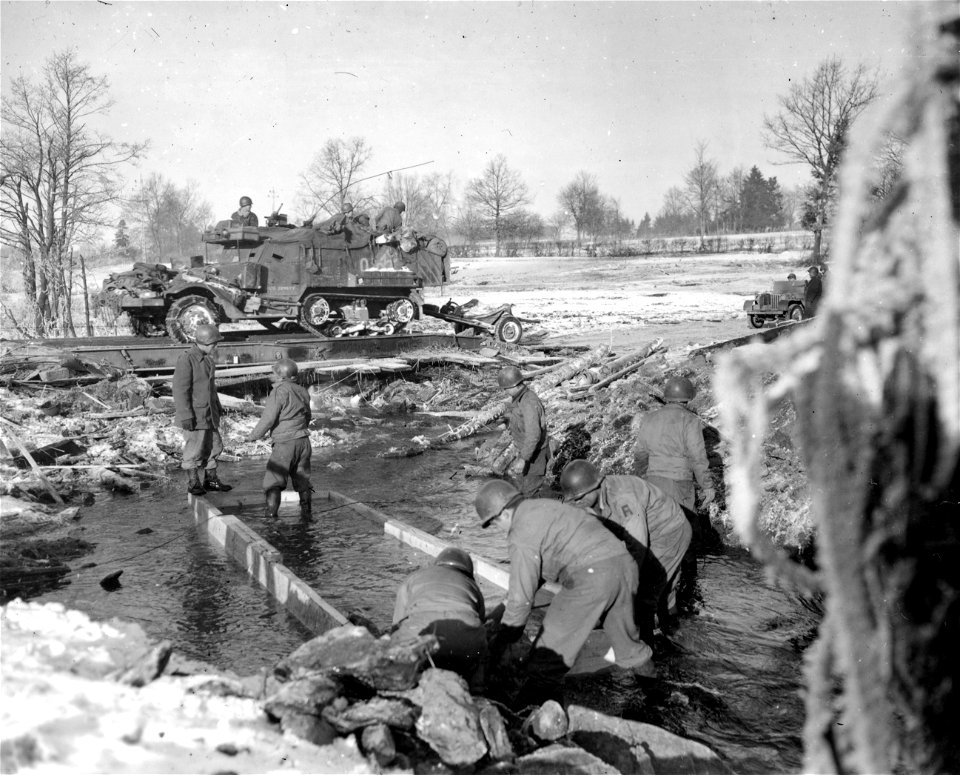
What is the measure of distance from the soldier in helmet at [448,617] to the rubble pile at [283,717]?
0.22 meters

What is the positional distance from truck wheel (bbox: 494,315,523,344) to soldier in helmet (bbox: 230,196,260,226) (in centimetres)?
620

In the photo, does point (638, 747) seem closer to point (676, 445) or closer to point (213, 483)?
point (676, 445)

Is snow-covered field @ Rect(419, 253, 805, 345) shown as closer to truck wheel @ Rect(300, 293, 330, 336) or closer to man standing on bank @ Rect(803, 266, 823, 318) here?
man standing on bank @ Rect(803, 266, 823, 318)

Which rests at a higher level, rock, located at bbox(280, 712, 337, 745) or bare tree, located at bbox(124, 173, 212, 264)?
bare tree, located at bbox(124, 173, 212, 264)

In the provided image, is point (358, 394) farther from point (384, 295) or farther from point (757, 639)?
point (757, 639)

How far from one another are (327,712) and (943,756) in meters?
2.22

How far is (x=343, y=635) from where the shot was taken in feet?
12.7

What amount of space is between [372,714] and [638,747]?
131 cm

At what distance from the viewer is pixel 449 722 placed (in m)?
3.35

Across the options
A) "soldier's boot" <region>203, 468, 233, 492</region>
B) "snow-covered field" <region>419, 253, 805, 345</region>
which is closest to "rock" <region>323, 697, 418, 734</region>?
"soldier's boot" <region>203, 468, 233, 492</region>

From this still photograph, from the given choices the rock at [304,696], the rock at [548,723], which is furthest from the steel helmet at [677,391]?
the rock at [304,696]

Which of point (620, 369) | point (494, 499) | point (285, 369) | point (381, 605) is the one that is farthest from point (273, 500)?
point (620, 369)

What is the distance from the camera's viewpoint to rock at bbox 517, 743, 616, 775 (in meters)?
3.18

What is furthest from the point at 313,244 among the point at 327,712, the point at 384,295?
the point at 327,712
